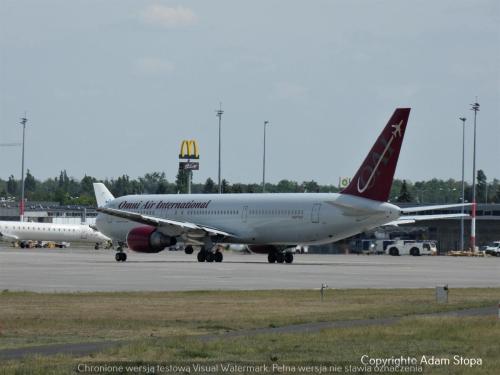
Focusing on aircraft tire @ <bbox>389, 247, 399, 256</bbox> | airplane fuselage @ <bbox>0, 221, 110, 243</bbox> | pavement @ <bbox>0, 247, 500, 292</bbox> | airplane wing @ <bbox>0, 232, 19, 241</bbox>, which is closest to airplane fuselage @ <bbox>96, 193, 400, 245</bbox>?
pavement @ <bbox>0, 247, 500, 292</bbox>

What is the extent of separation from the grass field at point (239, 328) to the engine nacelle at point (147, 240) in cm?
3419

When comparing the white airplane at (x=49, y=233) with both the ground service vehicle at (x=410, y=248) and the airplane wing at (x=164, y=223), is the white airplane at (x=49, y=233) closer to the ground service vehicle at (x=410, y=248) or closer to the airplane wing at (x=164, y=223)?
the ground service vehicle at (x=410, y=248)

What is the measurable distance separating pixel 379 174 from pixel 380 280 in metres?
16.8

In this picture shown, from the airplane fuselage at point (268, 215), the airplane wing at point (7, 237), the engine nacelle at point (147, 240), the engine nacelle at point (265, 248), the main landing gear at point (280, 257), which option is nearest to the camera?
the airplane fuselage at point (268, 215)

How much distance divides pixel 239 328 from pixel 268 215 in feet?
149

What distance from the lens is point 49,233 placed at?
412 ft

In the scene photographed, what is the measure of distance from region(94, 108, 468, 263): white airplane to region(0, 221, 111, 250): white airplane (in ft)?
157

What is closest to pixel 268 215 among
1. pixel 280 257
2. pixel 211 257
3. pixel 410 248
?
pixel 280 257

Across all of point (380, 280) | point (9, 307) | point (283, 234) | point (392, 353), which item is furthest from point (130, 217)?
point (392, 353)

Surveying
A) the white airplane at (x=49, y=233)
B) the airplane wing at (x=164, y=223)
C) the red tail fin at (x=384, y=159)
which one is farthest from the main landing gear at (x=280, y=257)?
the white airplane at (x=49, y=233)

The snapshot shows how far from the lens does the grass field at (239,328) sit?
1908 centimetres

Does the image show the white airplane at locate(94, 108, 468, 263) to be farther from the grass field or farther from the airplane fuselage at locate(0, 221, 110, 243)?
the airplane fuselage at locate(0, 221, 110, 243)

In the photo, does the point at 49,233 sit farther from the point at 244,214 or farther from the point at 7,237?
the point at 244,214

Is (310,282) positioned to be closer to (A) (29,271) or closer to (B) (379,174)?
(A) (29,271)
